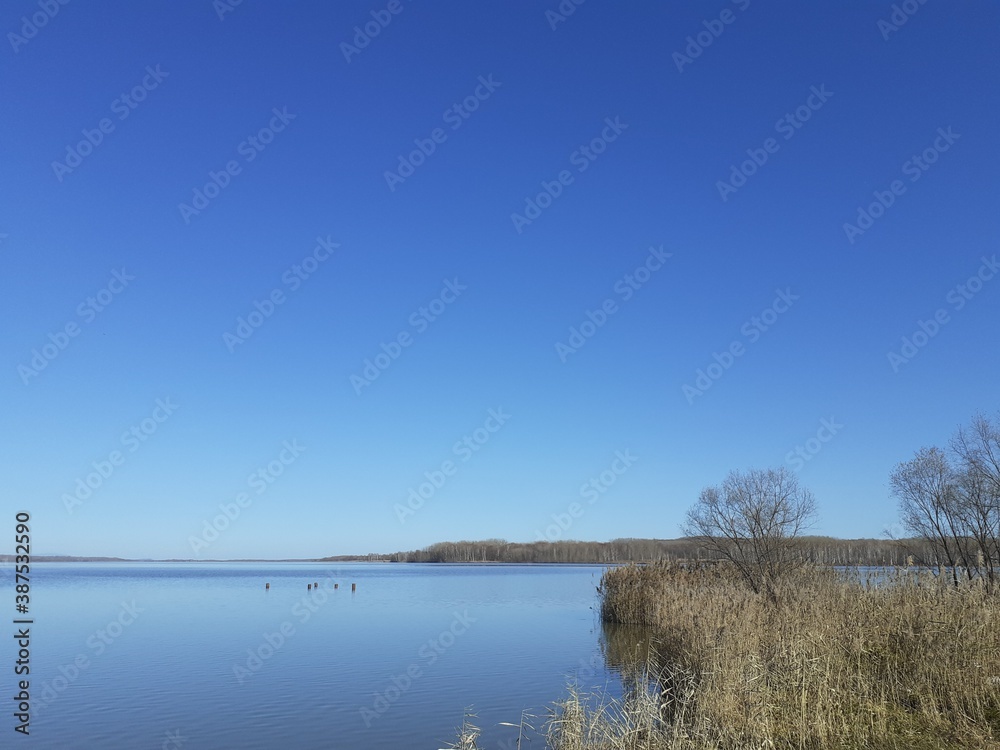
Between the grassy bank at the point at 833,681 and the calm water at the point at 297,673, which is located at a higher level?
the grassy bank at the point at 833,681

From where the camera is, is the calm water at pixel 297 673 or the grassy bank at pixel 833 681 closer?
the grassy bank at pixel 833 681

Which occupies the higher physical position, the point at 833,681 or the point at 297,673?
the point at 833,681

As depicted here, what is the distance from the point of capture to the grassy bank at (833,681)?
7.99 metres

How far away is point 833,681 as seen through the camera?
945 centimetres

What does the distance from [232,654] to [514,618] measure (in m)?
12.2

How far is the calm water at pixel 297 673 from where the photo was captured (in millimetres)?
12203

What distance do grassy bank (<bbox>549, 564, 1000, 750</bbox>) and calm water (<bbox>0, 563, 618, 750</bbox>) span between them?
314 cm

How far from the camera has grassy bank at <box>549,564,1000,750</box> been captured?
7992 mm

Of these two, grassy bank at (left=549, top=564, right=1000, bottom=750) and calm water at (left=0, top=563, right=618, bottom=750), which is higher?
grassy bank at (left=549, top=564, right=1000, bottom=750)

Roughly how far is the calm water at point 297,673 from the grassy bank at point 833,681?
10.3 ft

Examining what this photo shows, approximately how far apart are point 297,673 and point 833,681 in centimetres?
1272

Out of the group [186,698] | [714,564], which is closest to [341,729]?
[186,698]

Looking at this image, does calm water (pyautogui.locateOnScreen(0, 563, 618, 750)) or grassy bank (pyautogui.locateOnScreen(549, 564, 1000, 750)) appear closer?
grassy bank (pyautogui.locateOnScreen(549, 564, 1000, 750))

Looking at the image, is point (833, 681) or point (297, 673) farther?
point (297, 673)
